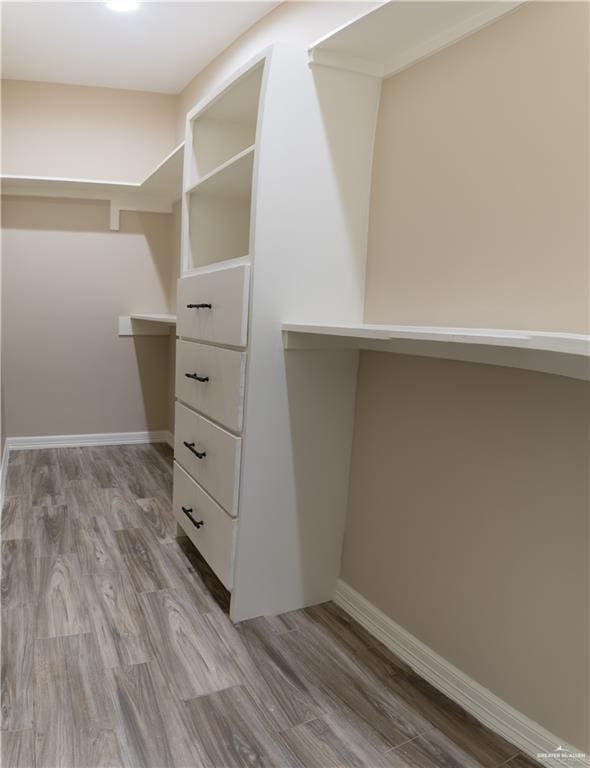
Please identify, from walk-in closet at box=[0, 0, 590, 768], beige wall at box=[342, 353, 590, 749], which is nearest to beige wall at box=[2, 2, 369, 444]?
walk-in closet at box=[0, 0, 590, 768]

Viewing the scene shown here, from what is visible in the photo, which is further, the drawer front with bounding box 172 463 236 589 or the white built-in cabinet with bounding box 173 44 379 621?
the drawer front with bounding box 172 463 236 589

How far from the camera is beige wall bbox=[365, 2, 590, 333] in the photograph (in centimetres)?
108

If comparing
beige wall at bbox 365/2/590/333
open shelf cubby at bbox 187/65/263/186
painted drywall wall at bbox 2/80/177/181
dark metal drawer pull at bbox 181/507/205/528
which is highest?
painted drywall wall at bbox 2/80/177/181

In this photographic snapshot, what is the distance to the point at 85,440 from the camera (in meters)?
3.61

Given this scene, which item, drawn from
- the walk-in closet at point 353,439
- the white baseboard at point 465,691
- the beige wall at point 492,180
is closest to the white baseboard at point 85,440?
the walk-in closet at point 353,439

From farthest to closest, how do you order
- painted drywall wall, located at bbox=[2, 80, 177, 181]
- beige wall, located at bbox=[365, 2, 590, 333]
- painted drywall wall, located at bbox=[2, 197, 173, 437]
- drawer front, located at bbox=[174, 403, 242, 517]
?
painted drywall wall, located at bbox=[2, 197, 173, 437], painted drywall wall, located at bbox=[2, 80, 177, 181], drawer front, located at bbox=[174, 403, 242, 517], beige wall, located at bbox=[365, 2, 590, 333]

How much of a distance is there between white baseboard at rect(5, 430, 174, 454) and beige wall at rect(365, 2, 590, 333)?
8.47 ft

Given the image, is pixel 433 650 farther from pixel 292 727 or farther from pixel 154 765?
pixel 154 765

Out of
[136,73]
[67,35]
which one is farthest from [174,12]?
[136,73]

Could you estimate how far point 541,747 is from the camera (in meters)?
1.15

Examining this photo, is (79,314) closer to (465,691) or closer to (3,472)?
(3,472)

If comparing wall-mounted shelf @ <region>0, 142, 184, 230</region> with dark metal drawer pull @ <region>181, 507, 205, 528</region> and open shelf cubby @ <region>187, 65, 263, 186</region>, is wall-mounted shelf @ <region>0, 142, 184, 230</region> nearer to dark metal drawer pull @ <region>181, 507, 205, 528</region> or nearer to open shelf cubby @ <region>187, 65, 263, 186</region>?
open shelf cubby @ <region>187, 65, 263, 186</region>

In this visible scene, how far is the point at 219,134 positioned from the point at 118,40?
1076 millimetres

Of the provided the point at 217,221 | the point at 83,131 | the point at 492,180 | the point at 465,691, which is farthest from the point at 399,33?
the point at 83,131
